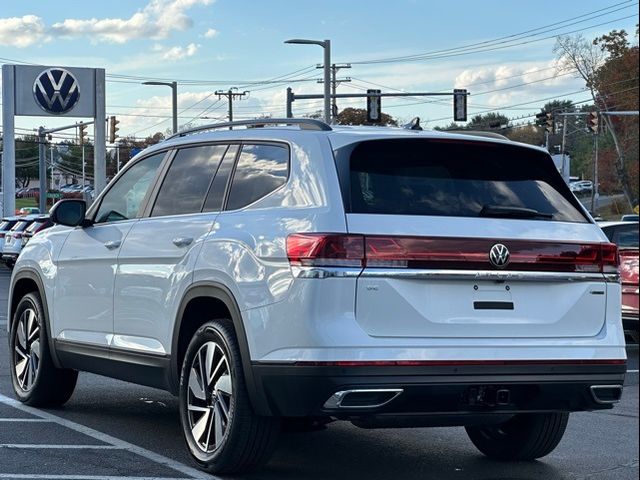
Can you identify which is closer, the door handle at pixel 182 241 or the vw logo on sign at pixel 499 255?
the vw logo on sign at pixel 499 255

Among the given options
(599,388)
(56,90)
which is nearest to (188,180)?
(599,388)

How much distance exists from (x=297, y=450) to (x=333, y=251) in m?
2.07

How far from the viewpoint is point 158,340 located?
21.3ft

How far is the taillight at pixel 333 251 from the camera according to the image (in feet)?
17.1

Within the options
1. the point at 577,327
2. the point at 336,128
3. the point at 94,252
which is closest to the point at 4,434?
the point at 94,252

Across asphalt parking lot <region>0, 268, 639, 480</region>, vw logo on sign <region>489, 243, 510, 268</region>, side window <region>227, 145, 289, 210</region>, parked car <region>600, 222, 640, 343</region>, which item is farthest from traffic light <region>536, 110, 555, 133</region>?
vw logo on sign <region>489, 243, 510, 268</region>

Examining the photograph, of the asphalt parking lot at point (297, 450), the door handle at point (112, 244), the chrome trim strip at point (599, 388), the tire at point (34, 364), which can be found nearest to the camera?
the chrome trim strip at point (599, 388)

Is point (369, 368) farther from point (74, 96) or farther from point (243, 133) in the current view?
point (74, 96)

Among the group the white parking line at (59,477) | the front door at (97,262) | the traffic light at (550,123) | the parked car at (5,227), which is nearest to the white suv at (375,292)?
the white parking line at (59,477)

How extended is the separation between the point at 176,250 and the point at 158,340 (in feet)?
1.87

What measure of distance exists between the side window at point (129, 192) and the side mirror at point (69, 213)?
124 mm

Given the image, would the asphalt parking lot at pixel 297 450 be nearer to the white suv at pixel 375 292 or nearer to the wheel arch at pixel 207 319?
the white suv at pixel 375 292

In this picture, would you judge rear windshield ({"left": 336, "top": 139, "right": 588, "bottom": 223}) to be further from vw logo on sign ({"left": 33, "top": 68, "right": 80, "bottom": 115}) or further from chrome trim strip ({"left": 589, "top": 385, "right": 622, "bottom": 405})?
vw logo on sign ({"left": 33, "top": 68, "right": 80, "bottom": 115})

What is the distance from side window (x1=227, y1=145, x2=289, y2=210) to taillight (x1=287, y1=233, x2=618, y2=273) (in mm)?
658
